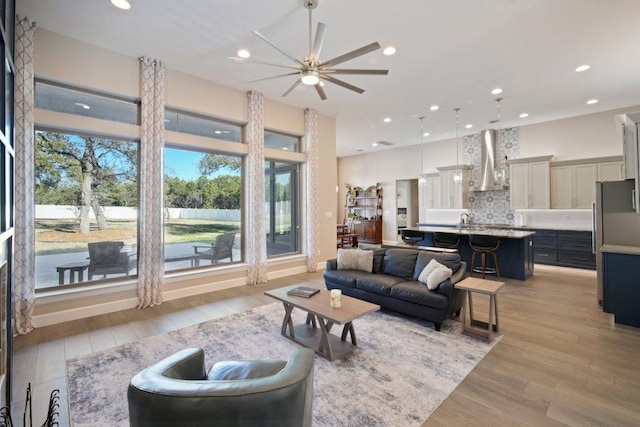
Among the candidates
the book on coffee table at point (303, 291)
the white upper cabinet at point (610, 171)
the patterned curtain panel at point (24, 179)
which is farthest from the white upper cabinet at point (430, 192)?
the patterned curtain panel at point (24, 179)

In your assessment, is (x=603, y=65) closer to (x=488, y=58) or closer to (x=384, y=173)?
(x=488, y=58)

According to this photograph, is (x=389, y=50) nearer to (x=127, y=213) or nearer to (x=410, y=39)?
(x=410, y=39)

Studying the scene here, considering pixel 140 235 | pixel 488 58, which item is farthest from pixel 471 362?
pixel 140 235

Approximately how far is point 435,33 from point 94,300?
5767 mm

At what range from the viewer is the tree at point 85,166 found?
3.80 meters

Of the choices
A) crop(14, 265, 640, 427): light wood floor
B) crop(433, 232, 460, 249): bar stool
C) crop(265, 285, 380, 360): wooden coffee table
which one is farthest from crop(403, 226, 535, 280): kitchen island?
crop(265, 285, 380, 360): wooden coffee table

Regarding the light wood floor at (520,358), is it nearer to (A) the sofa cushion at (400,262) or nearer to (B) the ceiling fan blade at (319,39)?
(A) the sofa cushion at (400,262)

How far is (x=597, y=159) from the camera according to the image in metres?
A: 6.46

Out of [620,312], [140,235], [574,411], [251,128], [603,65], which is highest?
[603,65]

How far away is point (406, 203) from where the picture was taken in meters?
11.3

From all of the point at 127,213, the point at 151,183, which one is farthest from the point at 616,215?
the point at 127,213

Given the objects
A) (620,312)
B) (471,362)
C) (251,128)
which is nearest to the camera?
(471,362)

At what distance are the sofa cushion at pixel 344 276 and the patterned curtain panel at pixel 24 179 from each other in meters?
3.75

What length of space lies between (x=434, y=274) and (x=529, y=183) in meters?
5.69
